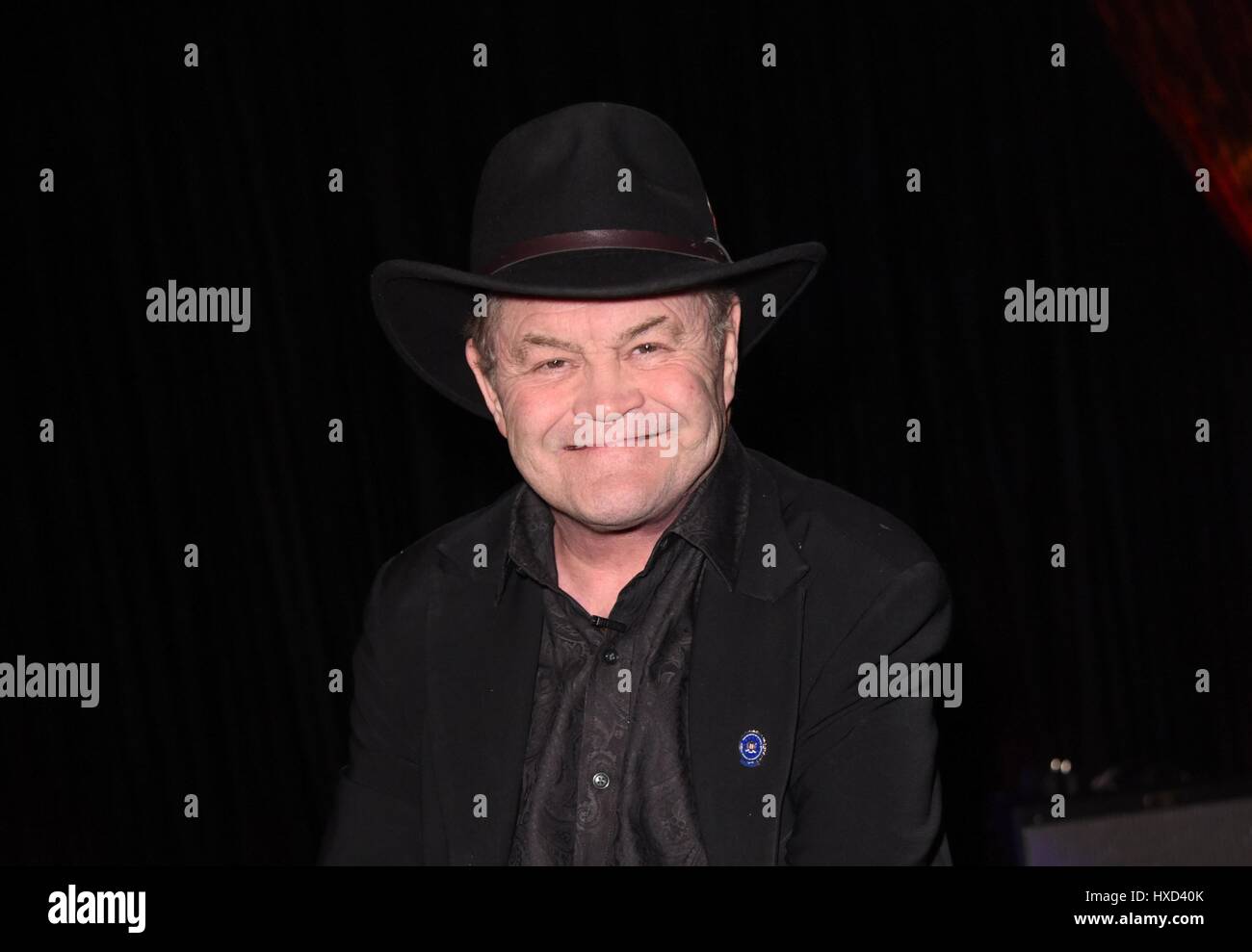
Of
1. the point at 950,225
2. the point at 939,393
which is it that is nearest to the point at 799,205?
the point at 950,225

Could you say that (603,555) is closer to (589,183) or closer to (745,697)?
(745,697)

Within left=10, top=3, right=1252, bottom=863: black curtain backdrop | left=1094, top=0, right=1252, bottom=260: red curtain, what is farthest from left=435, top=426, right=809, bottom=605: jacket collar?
left=1094, top=0, right=1252, bottom=260: red curtain

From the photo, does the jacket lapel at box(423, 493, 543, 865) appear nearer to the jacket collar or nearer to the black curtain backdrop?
the jacket collar

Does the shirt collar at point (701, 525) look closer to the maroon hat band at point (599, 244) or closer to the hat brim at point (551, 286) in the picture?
the hat brim at point (551, 286)

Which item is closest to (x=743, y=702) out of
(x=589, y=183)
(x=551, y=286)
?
(x=551, y=286)

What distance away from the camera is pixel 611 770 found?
2.03 meters

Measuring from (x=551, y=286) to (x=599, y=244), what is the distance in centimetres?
14

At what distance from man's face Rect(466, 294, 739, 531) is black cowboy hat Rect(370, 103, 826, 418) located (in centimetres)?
4

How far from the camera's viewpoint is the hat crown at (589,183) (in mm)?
2021

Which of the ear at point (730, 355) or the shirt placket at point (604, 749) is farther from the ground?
the ear at point (730, 355)

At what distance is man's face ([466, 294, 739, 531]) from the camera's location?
193cm

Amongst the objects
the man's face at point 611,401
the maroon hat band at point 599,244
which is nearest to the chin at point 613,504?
the man's face at point 611,401

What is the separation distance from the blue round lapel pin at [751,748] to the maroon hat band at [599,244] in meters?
0.66
